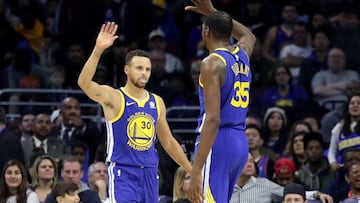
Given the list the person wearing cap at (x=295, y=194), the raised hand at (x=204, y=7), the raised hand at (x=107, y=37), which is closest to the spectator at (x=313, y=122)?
the person wearing cap at (x=295, y=194)

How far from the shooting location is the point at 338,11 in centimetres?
2083

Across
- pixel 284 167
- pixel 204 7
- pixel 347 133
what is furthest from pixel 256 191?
pixel 204 7

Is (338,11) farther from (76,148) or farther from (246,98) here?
(246,98)

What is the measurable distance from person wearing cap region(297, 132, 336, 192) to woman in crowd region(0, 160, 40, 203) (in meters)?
3.78

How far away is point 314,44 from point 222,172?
30.8 ft

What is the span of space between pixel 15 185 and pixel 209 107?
506 cm

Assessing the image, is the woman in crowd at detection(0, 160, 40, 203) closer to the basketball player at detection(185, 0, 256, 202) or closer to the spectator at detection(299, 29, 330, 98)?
the basketball player at detection(185, 0, 256, 202)

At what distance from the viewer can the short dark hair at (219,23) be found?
10320mm

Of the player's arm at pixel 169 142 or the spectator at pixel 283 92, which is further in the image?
the spectator at pixel 283 92

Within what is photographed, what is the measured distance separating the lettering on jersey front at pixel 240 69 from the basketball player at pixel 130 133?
1.27 metres

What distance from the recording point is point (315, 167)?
1587cm

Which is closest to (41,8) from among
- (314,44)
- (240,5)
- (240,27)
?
(240,5)

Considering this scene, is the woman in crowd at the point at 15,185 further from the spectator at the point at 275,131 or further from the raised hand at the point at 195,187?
the raised hand at the point at 195,187

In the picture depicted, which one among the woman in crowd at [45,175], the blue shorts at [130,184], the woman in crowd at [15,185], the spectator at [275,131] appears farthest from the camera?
the spectator at [275,131]
